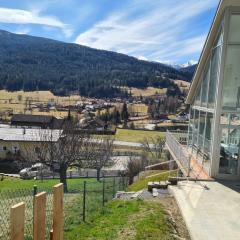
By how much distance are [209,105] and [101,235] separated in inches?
357

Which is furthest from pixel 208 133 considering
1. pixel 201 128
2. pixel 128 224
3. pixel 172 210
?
pixel 128 224

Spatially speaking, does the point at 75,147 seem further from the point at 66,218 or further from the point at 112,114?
the point at 112,114

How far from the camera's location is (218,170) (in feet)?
47.2

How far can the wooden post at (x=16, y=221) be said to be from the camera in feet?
12.1

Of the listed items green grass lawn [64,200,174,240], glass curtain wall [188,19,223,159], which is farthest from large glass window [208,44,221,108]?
green grass lawn [64,200,174,240]

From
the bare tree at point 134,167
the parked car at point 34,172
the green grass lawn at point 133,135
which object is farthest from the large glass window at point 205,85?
the green grass lawn at point 133,135

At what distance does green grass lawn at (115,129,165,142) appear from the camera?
83250 mm

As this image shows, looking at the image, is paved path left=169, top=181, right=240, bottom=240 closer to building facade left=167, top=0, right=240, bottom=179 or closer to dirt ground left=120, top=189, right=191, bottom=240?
dirt ground left=120, top=189, right=191, bottom=240

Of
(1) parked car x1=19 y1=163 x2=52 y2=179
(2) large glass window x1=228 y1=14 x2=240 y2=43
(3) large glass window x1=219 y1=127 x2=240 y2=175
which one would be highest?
(2) large glass window x1=228 y1=14 x2=240 y2=43

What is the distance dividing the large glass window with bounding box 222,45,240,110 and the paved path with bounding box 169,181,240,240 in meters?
3.07

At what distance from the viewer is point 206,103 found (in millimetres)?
16750

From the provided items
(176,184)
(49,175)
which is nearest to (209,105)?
(176,184)

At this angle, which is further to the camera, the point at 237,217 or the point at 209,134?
the point at 209,134

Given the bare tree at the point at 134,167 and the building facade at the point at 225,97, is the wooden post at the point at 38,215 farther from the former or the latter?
the bare tree at the point at 134,167
